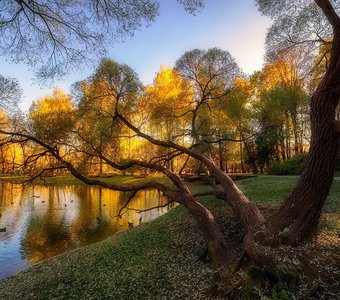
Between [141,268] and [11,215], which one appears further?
[11,215]

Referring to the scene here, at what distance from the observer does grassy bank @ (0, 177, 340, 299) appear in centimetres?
675

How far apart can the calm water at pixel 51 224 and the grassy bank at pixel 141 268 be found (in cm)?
196

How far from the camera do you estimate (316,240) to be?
6.57 m

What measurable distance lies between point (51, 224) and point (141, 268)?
13.5 meters

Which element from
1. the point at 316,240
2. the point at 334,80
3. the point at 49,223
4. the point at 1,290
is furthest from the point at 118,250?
the point at 49,223

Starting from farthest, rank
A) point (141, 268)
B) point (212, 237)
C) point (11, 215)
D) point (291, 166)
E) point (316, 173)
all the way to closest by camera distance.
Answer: point (291, 166) → point (11, 215) → point (141, 268) → point (212, 237) → point (316, 173)

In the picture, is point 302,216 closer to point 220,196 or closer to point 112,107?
point 220,196

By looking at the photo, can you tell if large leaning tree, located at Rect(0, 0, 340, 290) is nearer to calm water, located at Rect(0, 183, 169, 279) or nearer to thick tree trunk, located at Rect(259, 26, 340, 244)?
thick tree trunk, located at Rect(259, 26, 340, 244)

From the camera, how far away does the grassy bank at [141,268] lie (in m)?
6.75

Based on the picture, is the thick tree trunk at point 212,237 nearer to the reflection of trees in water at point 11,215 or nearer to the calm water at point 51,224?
the calm water at point 51,224

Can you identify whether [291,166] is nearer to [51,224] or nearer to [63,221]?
[63,221]


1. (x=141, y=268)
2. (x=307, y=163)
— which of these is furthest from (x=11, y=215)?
(x=307, y=163)

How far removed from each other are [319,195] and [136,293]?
189 inches

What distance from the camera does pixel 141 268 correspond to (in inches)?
317
